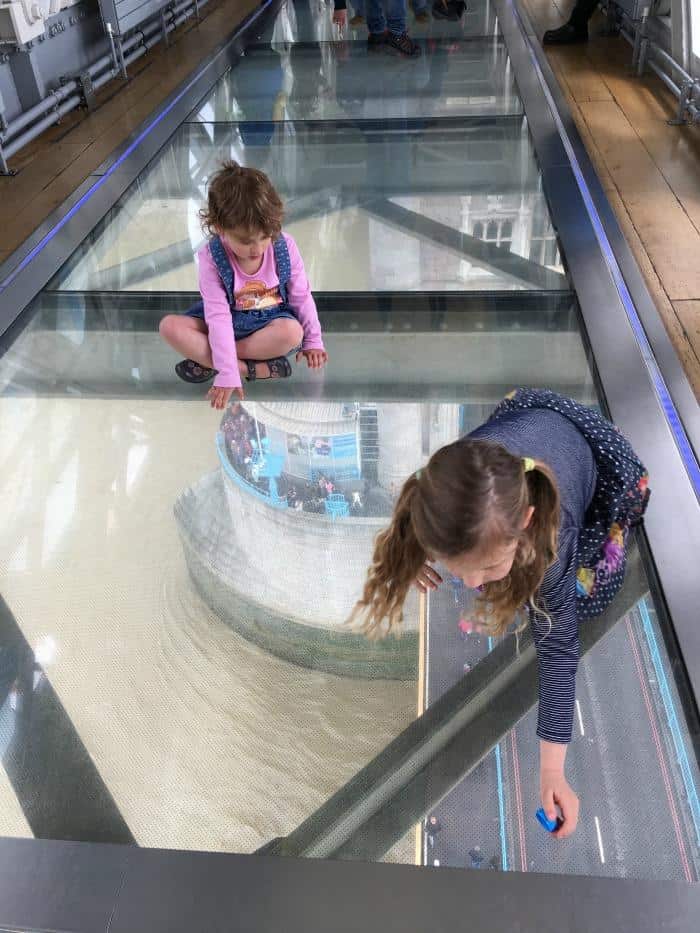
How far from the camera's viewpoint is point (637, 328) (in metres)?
2.39

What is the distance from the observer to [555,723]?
1293mm

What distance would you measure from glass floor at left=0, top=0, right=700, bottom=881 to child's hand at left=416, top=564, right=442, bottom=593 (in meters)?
0.11

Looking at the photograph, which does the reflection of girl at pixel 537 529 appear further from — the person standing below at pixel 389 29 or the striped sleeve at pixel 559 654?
the person standing below at pixel 389 29

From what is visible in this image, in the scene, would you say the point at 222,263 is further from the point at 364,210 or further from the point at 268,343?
the point at 364,210

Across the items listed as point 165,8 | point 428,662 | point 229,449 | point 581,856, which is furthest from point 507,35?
point 581,856

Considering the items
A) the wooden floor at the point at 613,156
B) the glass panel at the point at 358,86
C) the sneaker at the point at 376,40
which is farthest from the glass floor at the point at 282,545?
the sneaker at the point at 376,40

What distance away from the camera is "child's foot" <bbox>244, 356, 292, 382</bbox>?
2.38 meters

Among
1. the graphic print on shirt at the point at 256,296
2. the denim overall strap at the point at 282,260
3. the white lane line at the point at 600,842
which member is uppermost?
the denim overall strap at the point at 282,260

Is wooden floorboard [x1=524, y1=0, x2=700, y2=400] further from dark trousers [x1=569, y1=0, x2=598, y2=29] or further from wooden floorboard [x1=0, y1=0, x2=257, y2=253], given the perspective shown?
wooden floorboard [x1=0, y1=0, x2=257, y2=253]

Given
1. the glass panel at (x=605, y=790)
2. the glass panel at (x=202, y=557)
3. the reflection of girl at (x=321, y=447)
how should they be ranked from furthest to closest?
the reflection of girl at (x=321, y=447), the glass panel at (x=202, y=557), the glass panel at (x=605, y=790)

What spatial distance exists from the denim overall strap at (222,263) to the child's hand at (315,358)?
294 mm

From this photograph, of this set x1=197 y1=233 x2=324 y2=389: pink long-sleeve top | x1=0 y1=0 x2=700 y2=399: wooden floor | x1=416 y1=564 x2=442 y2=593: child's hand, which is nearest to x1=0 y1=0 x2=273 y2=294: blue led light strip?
x1=0 y1=0 x2=700 y2=399: wooden floor

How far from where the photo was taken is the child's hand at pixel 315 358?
240cm

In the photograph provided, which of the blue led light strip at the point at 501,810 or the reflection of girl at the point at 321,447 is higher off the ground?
the reflection of girl at the point at 321,447
